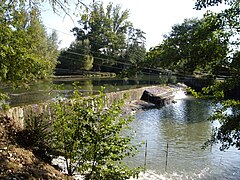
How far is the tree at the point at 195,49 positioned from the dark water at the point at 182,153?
159 centimetres

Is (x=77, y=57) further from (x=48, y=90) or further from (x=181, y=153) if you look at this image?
(x=181, y=153)

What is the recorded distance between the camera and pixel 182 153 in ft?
45.1

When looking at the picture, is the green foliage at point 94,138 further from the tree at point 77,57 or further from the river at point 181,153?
the tree at point 77,57

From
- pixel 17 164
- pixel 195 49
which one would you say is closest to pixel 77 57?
pixel 17 164

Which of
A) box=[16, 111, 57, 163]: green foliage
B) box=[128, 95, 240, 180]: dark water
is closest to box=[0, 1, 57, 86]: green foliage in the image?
box=[16, 111, 57, 163]: green foliage

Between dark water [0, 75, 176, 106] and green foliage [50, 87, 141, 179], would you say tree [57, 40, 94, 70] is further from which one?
green foliage [50, 87, 141, 179]

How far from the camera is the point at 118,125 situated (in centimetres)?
569

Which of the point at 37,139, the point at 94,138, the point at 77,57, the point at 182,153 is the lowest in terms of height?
the point at 182,153

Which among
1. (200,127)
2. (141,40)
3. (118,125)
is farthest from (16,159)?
(141,40)

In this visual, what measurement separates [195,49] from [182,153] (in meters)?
10.0

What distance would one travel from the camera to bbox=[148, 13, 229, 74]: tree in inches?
186

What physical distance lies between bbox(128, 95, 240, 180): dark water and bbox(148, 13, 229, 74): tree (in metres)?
1.59

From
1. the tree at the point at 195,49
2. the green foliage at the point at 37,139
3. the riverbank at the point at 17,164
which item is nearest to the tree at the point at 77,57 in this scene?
the green foliage at the point at 37,139

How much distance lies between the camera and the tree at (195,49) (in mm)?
4730
